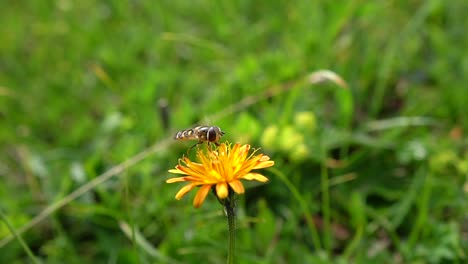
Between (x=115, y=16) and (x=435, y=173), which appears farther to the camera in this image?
(x=115, y=16)

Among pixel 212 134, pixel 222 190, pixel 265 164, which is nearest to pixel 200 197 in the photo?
pixel 222 190

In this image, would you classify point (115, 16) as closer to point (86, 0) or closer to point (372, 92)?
point (86, 0)

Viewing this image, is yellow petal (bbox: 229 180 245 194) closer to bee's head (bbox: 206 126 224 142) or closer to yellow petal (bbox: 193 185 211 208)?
yellow petal (bbox: 193 185 211 208)

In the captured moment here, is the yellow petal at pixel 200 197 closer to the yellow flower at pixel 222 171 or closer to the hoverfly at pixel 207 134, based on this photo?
the yellow flower at pixel 222 171

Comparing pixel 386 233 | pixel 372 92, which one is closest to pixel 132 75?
pixel 372 92

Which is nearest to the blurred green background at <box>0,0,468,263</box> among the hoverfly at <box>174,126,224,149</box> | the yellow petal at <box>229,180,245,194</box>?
the hoverfly at <box>174,126,224,149</box>
